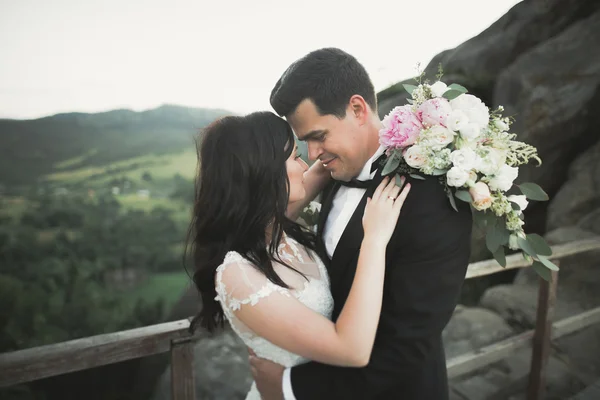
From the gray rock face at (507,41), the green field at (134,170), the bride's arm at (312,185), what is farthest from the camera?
the gray rock face at (507,41)

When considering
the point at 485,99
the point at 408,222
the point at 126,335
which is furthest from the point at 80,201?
the point at 485,99

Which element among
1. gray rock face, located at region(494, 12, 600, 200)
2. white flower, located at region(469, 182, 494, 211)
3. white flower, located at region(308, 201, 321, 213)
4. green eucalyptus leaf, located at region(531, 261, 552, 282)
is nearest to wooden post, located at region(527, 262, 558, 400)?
green eucalyptus leaf, located at region(531, 261, 552, 282)

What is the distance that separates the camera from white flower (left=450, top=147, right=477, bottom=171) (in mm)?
1256

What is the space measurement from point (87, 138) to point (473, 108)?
140 inches

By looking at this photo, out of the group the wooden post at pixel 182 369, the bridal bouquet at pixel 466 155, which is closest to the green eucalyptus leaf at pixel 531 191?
the bridal bouquet at pixel 466 155

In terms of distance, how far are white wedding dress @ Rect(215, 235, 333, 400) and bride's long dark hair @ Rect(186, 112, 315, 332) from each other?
56mm

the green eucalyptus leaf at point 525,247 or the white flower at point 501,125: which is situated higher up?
the white flower at point 501,125

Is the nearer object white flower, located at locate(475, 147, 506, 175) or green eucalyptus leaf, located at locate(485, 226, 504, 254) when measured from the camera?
white flower, located at locate(475, 147, 506, 175)

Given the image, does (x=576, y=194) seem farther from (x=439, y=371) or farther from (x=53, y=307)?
(x=53, y=307)

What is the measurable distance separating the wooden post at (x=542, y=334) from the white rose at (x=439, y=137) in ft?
6.70

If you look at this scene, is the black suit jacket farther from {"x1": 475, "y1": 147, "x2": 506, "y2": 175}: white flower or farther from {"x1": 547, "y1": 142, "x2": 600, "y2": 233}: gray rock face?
{"x1": 547, "y1": 142, "x2": 600, "y2": 233}: gray rock face

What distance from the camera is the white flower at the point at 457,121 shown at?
129 cm

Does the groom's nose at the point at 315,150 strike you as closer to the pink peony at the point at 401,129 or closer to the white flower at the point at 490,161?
the pink peony at the point at 401,129

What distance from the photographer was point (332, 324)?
1267mm
